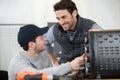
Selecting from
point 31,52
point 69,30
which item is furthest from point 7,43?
point 69,30

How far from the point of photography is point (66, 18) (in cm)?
155

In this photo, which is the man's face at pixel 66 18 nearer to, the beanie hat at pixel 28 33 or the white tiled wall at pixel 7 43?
the beanie hat at pixel 28 33

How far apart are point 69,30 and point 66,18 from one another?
161mm

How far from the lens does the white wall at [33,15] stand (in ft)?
12.8

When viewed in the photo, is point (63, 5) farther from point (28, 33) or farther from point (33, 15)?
point (33, 15)

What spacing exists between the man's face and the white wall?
232cm

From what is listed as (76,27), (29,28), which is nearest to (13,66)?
(29,28)

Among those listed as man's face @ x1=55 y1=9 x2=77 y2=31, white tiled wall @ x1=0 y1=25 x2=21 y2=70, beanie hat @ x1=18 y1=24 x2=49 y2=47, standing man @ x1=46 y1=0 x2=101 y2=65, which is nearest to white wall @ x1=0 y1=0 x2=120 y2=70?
white tiled wall @ x1=0 y1=25 x2=21 y2=70

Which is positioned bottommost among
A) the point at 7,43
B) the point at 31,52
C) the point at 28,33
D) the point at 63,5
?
the point at 7,43

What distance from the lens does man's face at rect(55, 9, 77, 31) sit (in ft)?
4.71

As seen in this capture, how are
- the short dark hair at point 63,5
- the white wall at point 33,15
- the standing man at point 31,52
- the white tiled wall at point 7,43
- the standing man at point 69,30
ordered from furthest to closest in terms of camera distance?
the white tiled wall at point 7,43
the white wall at point 33,15
the short dark hair at point 63,5
the standing man at point 31,52
the standing man at point 69,30

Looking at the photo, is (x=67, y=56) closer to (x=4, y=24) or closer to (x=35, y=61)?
(x=35, y=61)

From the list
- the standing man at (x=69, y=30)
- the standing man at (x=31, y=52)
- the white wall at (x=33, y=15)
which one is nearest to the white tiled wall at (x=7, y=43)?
the white wall at (x=33, y=15)

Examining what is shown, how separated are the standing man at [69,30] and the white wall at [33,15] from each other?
2.22 metres
